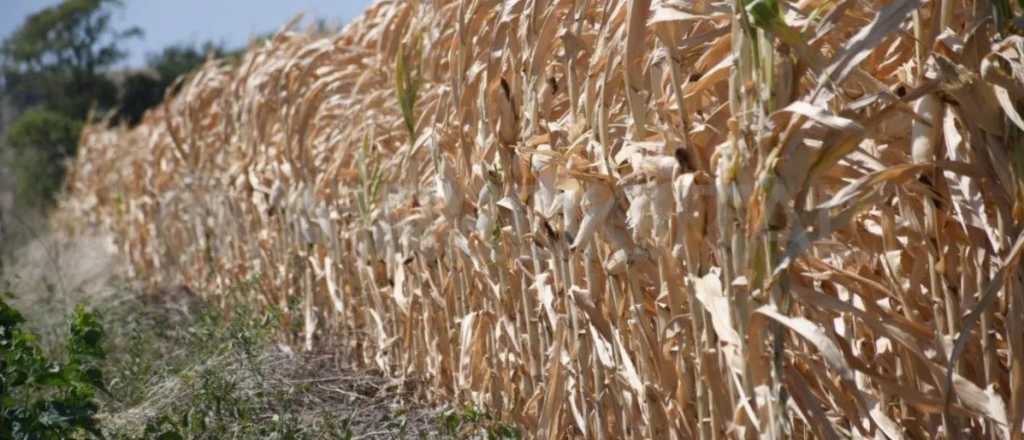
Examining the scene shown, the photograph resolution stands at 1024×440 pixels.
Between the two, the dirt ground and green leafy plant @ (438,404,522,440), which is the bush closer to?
the dirt ground

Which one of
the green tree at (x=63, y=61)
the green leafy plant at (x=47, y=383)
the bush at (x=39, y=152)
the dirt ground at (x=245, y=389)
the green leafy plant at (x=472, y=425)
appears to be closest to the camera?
the green leafy plant at (x=47, y=383)

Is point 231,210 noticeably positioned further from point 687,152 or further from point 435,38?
point 687,152

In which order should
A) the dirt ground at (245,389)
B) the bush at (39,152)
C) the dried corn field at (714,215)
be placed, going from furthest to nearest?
the bush at (39,152) → the dirt ground at (245,389) → the dried corn field at (714,215)

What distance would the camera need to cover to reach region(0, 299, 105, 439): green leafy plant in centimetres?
261

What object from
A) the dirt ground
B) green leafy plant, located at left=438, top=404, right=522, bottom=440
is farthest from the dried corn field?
the dirt ground

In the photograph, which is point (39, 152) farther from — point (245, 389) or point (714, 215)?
point (714, 215)

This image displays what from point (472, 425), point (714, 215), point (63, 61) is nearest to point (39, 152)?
point (63, 61)

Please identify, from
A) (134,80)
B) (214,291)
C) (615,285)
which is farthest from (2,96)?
(615,285)

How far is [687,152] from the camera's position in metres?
1.83

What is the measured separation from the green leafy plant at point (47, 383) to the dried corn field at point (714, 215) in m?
0.91

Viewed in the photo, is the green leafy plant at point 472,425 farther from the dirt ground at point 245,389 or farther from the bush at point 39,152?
the bush at point 39,152

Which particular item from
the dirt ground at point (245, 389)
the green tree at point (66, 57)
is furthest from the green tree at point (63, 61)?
the dirt ground at point (245, 389)

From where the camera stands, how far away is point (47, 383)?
8.78 ft

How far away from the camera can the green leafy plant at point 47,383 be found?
2609mm
